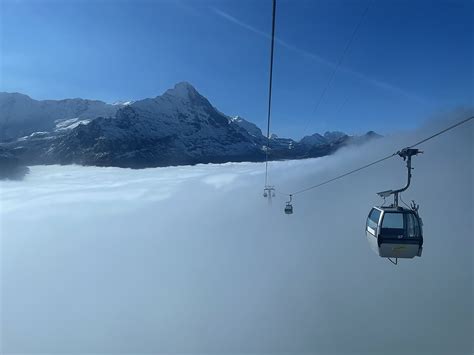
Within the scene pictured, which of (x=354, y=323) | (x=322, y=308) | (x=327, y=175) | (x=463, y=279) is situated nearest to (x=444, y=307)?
(x=463, y=279)

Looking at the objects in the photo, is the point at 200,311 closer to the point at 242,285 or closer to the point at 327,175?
the point at 242,285

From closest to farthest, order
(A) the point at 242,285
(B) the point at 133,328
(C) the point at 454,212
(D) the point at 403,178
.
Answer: (C) the point at 454,212 → (D) the point at 403,178 → (B) the point at 133,328 → (A) the point at 242,285

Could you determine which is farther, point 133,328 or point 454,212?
point 133,328

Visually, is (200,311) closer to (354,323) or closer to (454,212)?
(354,323)

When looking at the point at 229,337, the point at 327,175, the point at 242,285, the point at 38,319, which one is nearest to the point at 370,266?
the point at 327,175

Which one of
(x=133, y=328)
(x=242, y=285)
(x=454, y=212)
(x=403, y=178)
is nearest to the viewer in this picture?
(x=454, y=212)

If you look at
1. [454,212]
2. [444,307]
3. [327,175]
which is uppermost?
[327,175]

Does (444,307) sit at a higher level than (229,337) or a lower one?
higher
